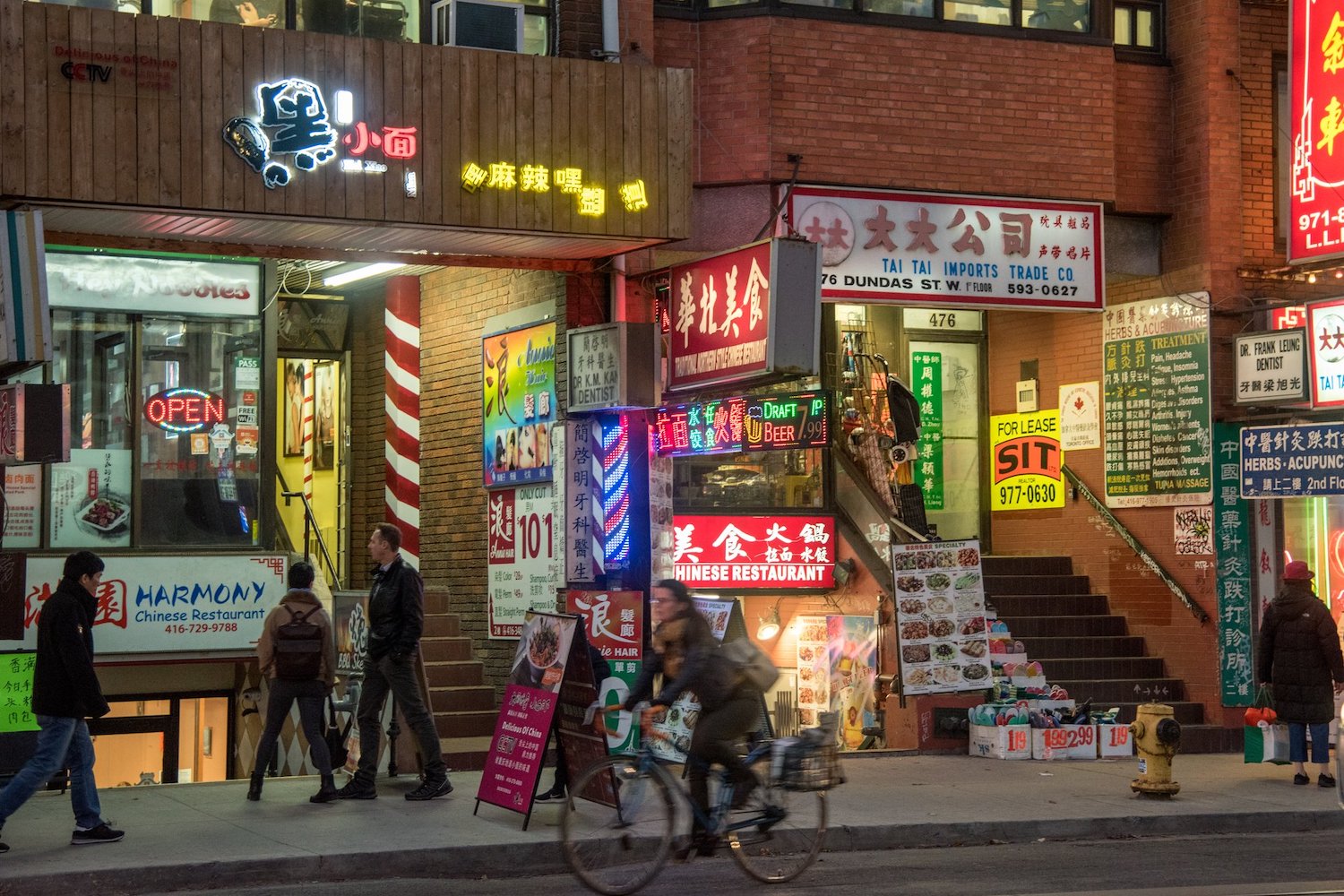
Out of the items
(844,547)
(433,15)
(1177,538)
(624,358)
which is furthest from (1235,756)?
(433,15)

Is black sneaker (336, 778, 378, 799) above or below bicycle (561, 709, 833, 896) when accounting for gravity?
below

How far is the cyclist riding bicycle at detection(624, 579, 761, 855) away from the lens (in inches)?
364

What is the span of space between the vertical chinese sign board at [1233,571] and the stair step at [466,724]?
692cm

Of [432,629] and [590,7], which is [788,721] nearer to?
[432,629]

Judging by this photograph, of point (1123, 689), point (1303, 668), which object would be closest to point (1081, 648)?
point (1123, 689)

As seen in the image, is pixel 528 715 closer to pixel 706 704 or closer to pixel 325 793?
pixel 325 793

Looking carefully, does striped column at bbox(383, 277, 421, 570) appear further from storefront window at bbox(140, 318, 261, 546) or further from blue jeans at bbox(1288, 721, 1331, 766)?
blue jeans at bbox(1288, 721, 1331, 766)

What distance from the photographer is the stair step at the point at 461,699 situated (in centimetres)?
1537

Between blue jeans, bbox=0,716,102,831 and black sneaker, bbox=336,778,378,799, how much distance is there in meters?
2.17

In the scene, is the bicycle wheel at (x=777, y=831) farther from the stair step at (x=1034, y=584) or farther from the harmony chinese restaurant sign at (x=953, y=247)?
the stair step at (x=1034, y=584)

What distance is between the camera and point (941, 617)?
1520cm

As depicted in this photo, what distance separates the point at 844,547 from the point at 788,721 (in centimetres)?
177

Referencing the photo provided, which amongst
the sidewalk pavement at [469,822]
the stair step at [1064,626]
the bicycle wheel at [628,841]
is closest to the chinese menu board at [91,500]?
the sidewalk pavement at [469,822]

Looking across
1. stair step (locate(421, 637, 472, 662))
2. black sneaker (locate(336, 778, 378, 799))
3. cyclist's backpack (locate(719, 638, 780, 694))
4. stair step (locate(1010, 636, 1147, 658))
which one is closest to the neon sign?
stair step (locate(421, 637, 472, 662))
